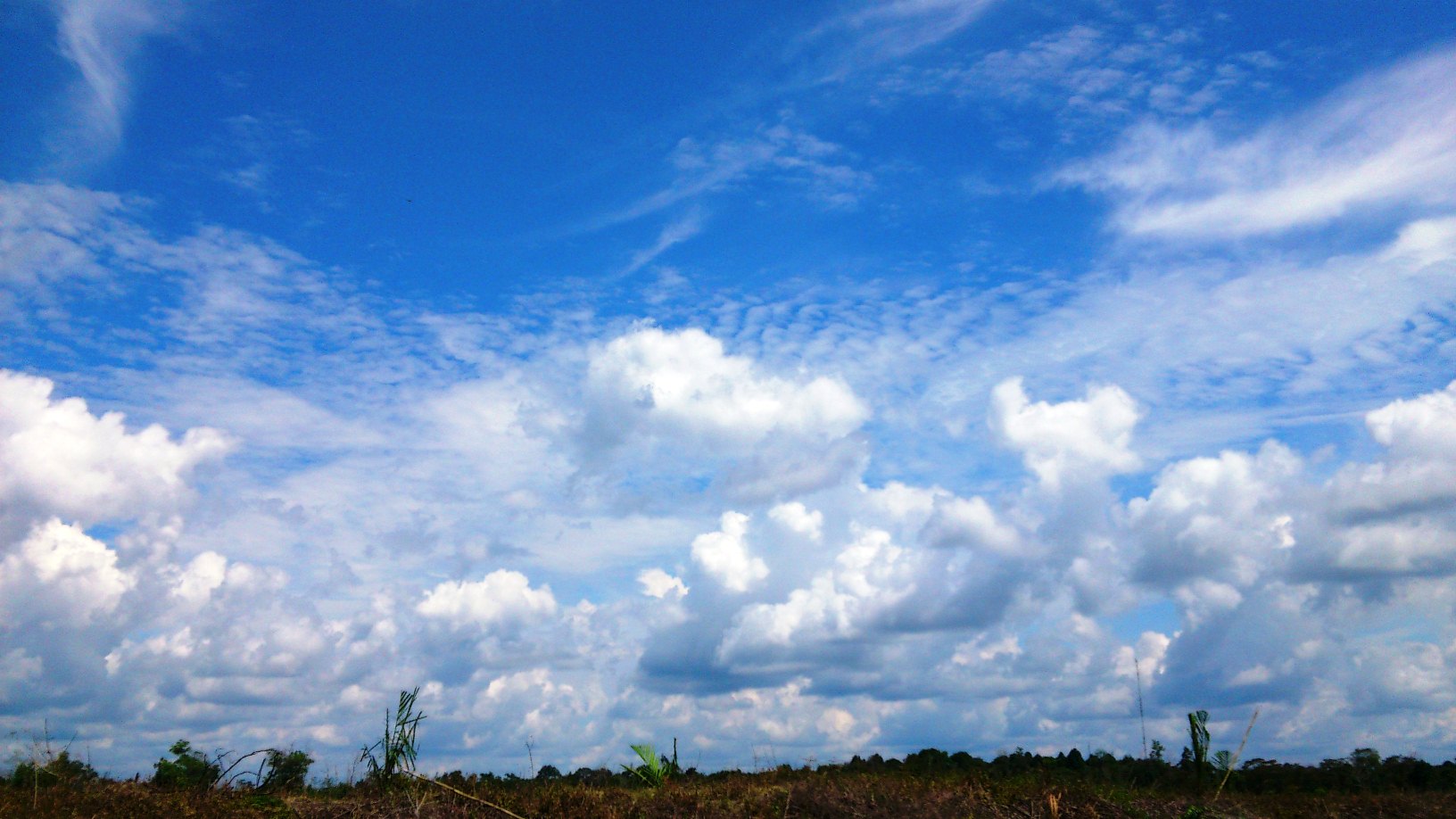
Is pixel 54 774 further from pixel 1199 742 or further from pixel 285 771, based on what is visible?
pixel 1199 742

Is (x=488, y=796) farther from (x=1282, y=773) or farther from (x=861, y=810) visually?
(x=1282, y=773)

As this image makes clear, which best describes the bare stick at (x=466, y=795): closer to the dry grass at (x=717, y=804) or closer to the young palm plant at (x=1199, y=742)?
the dry grass at (x=717, y=804)

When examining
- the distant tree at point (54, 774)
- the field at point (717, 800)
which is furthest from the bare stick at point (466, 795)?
the distant tree at point (54, 774)

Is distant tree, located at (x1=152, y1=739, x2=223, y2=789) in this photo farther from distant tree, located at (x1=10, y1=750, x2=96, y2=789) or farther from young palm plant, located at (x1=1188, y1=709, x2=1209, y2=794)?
young palm plant, located at (x1=1188, y1=709, x2=1209, y2=794)

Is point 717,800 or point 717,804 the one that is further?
point 717,800

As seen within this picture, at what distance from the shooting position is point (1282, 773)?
818 inches

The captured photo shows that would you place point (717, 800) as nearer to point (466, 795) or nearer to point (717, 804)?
point (717, 804)

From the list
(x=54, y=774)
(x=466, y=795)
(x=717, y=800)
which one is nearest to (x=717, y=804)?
(x=717, y=800)

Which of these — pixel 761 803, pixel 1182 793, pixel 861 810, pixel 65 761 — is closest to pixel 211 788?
pixel 65 761

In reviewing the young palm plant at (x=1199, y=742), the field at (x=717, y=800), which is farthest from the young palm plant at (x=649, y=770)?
the young palm plant at (x=1199, y=742)

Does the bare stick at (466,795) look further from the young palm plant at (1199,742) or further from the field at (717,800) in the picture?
the young palm plant at (1199,742)

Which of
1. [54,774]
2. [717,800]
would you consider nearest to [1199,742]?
[717,800]

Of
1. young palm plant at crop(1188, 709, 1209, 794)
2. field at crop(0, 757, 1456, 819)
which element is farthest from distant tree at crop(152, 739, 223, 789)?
young palm plant at crop(1188, 709, 1209, 794)

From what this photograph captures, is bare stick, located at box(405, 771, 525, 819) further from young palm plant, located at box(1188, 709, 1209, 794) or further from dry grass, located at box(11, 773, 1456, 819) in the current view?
young palm plant, located at box(1188, 709, 1209, 794)
